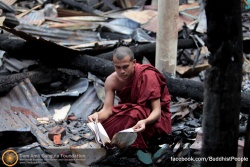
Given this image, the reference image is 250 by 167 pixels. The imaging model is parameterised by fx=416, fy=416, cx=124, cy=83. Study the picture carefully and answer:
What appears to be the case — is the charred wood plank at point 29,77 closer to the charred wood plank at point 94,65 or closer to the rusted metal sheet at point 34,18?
the charred wood plank at point 94,65

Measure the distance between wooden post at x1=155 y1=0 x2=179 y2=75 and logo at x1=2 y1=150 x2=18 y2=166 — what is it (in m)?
3.14

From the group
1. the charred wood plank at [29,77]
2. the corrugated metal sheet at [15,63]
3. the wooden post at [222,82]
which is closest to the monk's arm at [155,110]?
the wooden post at [222,82]

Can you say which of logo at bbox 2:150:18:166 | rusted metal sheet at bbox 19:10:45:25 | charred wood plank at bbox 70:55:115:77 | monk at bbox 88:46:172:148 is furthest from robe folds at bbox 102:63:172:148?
rusted metal sheet at bbox 19:10:45:25

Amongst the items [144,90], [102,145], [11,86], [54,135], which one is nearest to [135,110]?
[144,90]

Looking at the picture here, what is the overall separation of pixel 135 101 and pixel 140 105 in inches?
6.1

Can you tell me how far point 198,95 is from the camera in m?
6.18

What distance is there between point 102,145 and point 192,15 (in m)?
7.23

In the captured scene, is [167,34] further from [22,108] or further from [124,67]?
[22,108]

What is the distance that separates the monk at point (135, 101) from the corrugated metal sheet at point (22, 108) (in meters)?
1.26

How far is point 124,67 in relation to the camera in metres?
4.59

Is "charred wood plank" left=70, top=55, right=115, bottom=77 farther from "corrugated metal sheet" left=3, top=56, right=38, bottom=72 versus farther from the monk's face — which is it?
the monk's face

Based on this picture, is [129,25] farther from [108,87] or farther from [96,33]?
[108,87]

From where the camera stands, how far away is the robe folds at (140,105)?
15.3 feet

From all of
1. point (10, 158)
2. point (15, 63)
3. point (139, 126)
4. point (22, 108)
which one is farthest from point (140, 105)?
point (15, 63)
